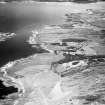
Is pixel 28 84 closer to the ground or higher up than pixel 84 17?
closer to the ground

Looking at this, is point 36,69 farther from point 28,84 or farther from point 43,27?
point 43,27

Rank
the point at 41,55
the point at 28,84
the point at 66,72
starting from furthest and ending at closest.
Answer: the point at 41,55 < the point at 66,72 < the point at 28,84

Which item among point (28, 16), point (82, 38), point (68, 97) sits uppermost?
point (28, 16)

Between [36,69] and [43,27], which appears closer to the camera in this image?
[36,69]

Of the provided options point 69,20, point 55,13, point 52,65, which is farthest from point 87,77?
point 55,13

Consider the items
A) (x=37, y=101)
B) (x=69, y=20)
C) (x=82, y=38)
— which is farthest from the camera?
(x=69, y=20)

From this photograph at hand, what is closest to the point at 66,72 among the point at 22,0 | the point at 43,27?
the point at 43,27
